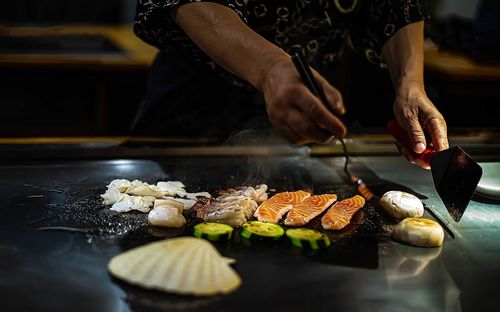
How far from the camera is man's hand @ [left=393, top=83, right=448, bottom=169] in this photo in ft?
6.96

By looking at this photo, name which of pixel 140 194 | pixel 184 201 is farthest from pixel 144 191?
pixel 184 201

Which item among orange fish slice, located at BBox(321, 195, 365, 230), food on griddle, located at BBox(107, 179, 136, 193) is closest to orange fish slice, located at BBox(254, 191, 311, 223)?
orange fish slice, located at BBox(321, 195, 365, 230)

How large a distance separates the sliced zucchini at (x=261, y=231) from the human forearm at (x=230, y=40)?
1.34ft

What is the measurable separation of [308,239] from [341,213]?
0.81 ft

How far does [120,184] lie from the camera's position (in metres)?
2.01

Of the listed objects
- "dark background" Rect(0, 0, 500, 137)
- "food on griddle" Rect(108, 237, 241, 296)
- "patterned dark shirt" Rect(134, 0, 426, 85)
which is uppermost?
Answer: "patterned dark shirt" Rect(134, 0, 426, 85)

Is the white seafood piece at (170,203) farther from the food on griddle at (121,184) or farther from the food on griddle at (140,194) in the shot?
the food on griddle at (121,184)

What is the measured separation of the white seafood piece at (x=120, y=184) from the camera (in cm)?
198

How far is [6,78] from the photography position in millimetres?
3918

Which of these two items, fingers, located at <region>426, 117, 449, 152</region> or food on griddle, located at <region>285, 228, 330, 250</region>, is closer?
food on griddle, located at <region>285, 228, 330, 250</region>

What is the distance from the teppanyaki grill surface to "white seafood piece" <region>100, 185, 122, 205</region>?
0.10ft

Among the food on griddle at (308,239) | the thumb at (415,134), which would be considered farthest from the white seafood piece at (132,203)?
the thumb at (415,134)

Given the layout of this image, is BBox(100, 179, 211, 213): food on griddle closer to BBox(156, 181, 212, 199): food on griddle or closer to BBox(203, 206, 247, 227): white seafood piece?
BBox(156, 181, 212, 199): food on griddle

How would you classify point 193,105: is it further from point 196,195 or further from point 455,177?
point 455,177
